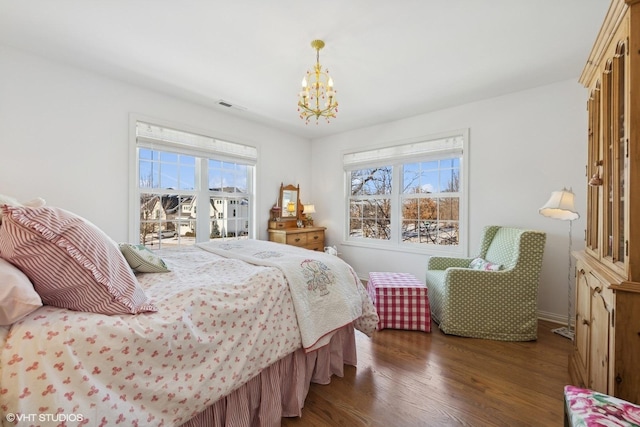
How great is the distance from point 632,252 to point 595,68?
1.21m

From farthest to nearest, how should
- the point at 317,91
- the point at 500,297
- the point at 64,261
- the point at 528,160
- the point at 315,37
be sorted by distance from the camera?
1. the point at 528,160
2. the point at 500,297
3. the point at 317,91
4. the point at 315,37
5. the point at 64,261

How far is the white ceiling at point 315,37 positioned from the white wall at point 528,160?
25 centimetres

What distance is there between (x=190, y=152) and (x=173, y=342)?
2.83 metres

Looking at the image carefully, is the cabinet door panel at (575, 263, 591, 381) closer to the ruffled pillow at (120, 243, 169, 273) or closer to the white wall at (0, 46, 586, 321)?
the white wall at (0, 46, 586, 321)

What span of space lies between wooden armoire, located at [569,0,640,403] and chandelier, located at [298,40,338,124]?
1527 millimetres

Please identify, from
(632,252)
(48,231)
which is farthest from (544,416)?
(48,231)

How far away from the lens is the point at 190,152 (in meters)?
3.27

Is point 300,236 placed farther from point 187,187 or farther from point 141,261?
point 141,261

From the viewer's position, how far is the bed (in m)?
0.74

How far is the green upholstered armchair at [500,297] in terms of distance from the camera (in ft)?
7.62

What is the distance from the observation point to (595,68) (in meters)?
1.57

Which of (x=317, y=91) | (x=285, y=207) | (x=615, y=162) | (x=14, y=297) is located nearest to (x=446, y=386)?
(x=615, y=162)

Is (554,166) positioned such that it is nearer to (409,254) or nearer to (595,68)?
(595,68)

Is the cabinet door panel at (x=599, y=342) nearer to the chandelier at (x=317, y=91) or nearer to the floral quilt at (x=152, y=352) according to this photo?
the floral quilt at (x=152, y=352)
